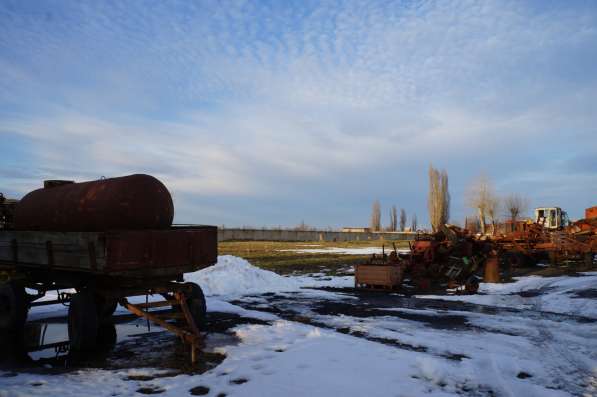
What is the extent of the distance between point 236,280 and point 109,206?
8.13 m

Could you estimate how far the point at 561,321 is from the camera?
9406 mm

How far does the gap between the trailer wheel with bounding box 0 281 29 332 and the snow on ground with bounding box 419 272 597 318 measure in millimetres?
10689

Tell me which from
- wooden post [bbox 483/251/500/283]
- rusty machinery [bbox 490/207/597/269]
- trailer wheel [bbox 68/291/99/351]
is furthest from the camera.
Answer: rusty machinery [bbox 490/207/597/269]

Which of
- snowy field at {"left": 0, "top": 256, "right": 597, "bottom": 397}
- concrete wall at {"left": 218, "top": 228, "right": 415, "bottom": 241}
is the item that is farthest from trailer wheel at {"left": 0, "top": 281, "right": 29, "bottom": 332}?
concrete wall at {"left": 218, "top": 228, "right": 415, "bottom": 241}

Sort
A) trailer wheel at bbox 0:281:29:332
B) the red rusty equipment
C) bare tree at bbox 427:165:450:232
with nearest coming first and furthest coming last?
trailer wheel at bbox 0:281:29:332, the red rusty equipment, bare tree at bbox 427:165:450:232

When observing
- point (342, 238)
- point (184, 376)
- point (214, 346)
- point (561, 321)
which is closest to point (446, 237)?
point (561, 321)

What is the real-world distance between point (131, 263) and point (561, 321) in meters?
8.95

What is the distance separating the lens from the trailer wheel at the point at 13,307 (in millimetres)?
7801

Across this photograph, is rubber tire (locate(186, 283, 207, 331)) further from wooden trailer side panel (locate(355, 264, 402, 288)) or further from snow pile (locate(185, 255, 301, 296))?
wooden trailer side panel (locate(355, 264, 402, 288))

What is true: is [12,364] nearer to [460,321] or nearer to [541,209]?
[460,321]

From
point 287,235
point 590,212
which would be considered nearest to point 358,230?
point 287,235

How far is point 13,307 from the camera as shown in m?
7.79

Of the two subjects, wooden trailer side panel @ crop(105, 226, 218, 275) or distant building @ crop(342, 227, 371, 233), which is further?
distant building @ crop(342, 227, 371, 233)

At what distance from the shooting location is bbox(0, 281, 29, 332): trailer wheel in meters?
7.80
